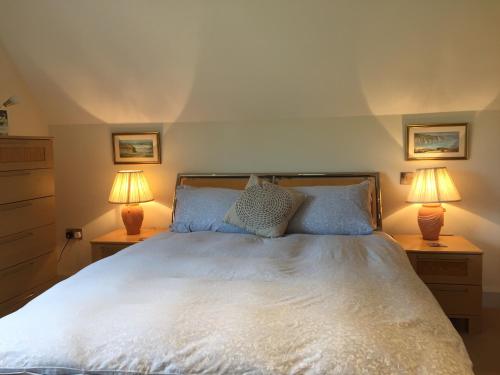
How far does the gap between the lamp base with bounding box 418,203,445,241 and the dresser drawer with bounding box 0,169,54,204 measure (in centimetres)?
263

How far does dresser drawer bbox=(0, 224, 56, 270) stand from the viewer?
280 centimetres

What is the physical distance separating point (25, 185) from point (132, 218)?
0.76 metres

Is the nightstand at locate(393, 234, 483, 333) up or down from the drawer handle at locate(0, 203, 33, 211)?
down

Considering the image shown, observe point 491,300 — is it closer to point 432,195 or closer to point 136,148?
point 432,195

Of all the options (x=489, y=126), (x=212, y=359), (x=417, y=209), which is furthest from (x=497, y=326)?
(x=212, y=359)

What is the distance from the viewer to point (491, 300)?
10.3ft

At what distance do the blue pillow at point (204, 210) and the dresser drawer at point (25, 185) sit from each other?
94cm

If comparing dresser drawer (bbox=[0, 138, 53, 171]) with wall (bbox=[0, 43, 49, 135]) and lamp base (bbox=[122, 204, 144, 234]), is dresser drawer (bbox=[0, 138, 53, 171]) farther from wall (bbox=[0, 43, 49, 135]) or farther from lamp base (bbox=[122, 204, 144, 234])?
lamp base (bbox=[122, 204, 144, 234])

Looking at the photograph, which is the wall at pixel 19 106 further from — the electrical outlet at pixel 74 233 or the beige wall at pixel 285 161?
the electrical outlet at pixel 74 233

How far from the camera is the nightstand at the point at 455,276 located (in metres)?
2.74

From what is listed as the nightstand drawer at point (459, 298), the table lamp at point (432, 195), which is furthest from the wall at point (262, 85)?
the nightstand drawer at point (459, 298)

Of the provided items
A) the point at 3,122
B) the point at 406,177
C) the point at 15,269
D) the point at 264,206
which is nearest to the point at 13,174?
the point at 3,122

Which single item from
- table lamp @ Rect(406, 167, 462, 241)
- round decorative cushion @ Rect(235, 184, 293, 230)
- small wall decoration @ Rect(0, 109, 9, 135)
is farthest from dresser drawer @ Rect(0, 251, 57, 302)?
table lamp @ Rect(406, 167, 462, 241)

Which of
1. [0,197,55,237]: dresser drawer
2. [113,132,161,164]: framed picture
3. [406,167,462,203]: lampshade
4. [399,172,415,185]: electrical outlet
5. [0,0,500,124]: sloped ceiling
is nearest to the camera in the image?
[0,0,500,124]: sloped ceiling
